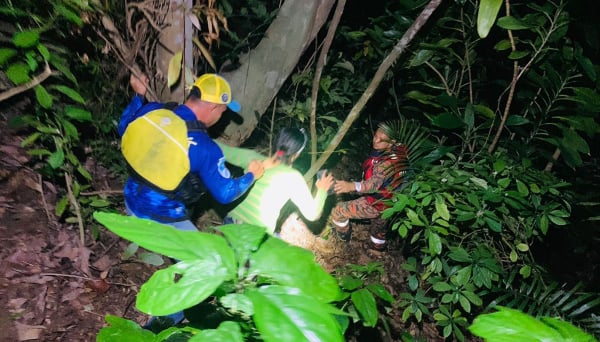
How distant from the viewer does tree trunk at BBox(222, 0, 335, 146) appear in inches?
91.6

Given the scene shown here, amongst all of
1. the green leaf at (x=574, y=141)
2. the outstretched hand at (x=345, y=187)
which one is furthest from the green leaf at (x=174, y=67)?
the green leaf at (x=574, y=141)

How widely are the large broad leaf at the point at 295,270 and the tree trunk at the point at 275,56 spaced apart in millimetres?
1940

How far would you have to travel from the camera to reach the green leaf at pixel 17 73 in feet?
5.10

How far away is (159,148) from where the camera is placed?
2.09 metres

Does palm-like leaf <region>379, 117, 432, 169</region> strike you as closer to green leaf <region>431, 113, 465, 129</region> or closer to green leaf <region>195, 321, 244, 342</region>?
green leaf <region>431, 113, 465, 129</region>

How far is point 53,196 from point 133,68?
4.27 feet

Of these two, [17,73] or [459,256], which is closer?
[17,73]

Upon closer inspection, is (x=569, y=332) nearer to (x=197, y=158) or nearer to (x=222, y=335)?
(x=222, y=335)

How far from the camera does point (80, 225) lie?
8.36ft

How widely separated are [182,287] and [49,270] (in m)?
2.44

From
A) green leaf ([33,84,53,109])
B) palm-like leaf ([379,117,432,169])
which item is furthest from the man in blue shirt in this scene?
palm-like leaf ([379,117,432,169])

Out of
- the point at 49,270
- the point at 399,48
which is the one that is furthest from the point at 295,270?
the point at 49,270

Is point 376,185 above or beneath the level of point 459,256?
above

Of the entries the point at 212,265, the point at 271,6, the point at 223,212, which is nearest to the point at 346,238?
the point at 223,212
